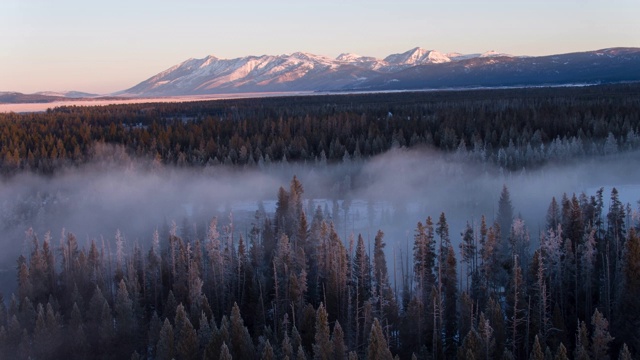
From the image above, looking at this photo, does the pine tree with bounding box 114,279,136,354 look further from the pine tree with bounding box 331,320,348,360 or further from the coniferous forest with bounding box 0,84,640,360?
the pine tree with bounding box 331,320,348,360

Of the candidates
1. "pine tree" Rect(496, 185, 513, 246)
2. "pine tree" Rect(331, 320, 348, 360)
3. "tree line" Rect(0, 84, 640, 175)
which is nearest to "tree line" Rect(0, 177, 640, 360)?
"pine tree" Rect(331, 320, 348, 360)

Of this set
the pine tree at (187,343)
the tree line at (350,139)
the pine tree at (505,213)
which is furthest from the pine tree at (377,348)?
the tree line at (350,139)

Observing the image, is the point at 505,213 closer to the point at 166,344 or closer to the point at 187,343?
the point at 187,343

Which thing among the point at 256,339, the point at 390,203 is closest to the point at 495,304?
the point at 256,339

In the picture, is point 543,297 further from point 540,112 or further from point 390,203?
point 540,112

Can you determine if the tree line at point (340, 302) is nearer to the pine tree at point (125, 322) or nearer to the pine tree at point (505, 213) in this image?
the pine tree at point (125, 322)

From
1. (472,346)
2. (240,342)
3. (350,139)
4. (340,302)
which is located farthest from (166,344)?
(350,139)
